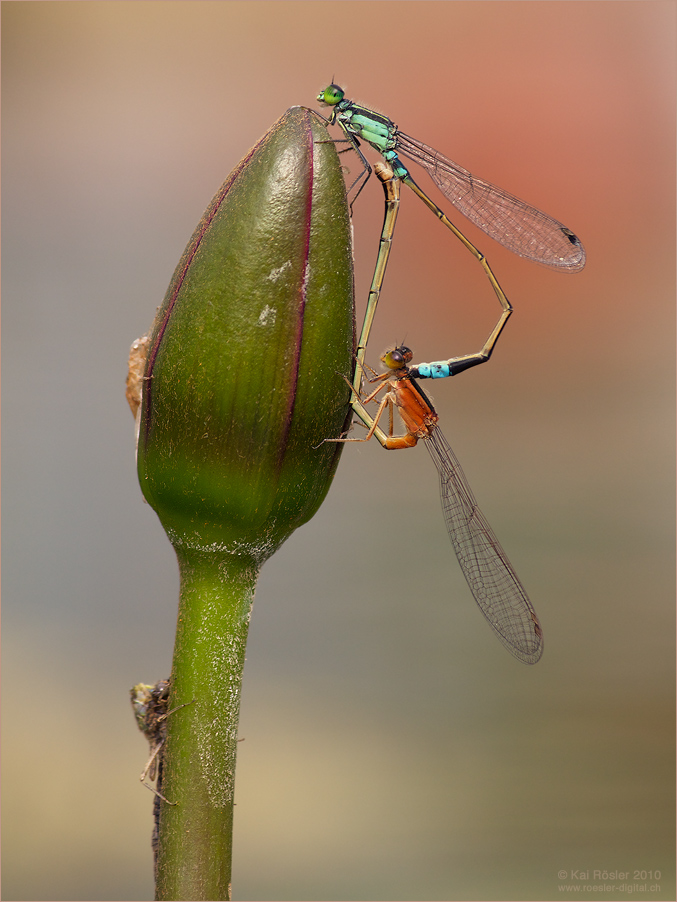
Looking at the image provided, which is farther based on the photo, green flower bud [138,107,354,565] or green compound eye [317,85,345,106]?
green compound eye [317,85,345,106]

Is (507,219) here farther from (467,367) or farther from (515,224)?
(467,367)

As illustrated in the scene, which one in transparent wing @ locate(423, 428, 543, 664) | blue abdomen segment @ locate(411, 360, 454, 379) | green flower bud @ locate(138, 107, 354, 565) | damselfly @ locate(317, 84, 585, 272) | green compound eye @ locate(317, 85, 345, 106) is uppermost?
damselfly @ locate(317, 84, 585, 272)

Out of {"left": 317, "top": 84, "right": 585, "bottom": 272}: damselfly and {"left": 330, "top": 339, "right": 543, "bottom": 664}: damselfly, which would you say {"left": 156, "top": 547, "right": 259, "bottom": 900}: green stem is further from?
{"left": 317, "top": 84, "right": 585, "bottom": 272}: damselfly

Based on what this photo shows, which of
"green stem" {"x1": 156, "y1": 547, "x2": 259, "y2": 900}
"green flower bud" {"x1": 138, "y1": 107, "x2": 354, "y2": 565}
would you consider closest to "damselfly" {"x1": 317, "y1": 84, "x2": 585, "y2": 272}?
"green flower bud" {"x1": 138, "y1": 107, "x2": 354, "y2": 565}

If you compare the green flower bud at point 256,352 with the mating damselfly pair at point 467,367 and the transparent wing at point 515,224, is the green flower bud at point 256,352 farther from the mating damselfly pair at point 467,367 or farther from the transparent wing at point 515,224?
the transparent wing at point 515,224

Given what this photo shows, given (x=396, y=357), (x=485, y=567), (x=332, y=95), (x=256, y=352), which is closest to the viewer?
(x=256, y=352)

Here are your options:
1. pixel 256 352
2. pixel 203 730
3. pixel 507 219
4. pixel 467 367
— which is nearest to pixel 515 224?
pixel 507 219

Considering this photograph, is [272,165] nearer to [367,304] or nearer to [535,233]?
[367,304]

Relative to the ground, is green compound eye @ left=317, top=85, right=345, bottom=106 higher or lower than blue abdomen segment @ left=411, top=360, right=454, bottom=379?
higher

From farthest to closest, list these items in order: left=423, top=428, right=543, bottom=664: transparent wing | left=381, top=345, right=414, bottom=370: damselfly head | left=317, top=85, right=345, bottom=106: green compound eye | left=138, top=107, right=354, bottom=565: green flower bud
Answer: left=423, top=428, right=543, bottom=664: transparent wing, left=381, top=345, right=414, bottom=370: damselfly head, left=317, top=85, right=345, bottom=106: green compound eye, left=138, top=107, right=354, bottom=565: green flower bud
